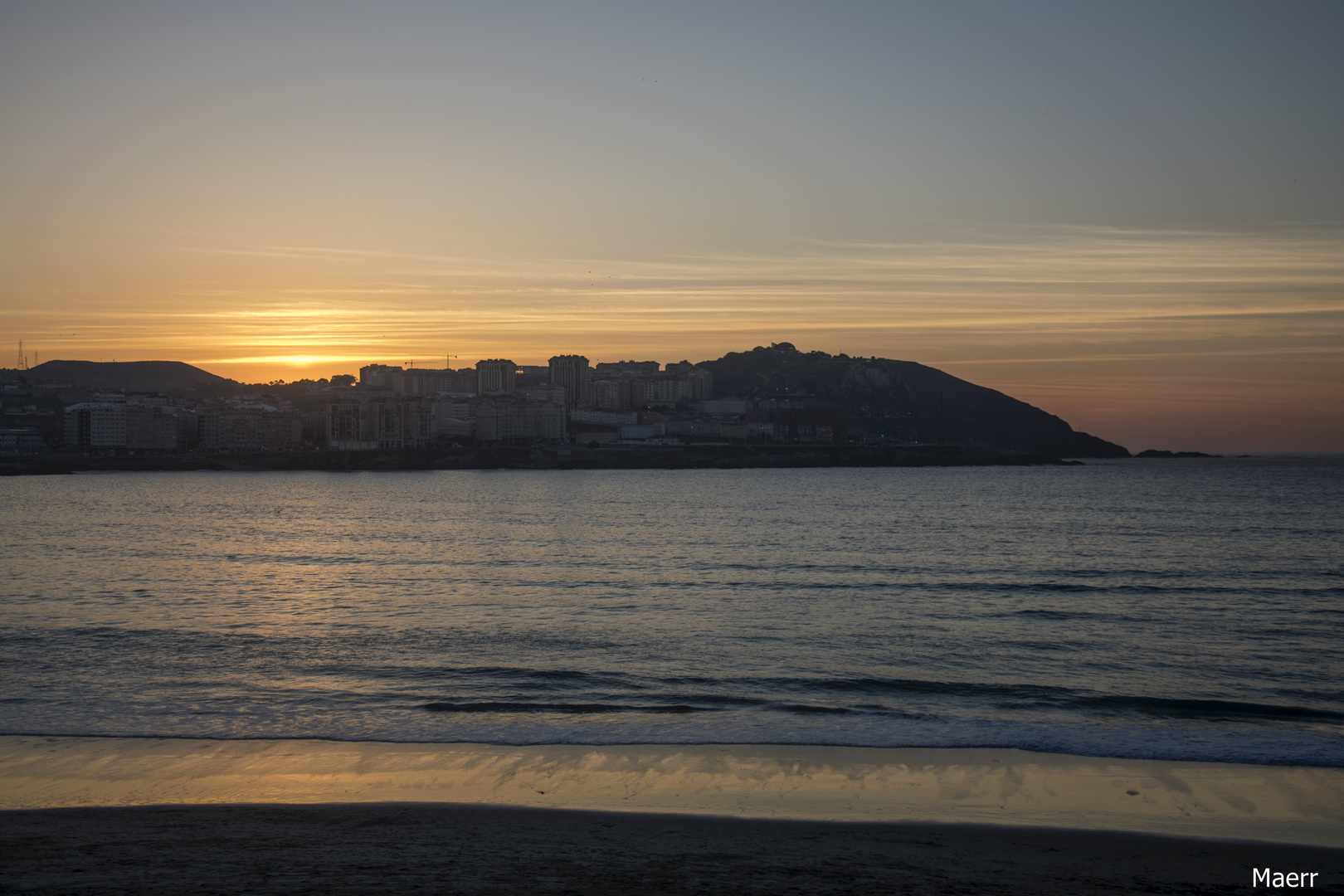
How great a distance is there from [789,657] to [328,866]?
8.73m

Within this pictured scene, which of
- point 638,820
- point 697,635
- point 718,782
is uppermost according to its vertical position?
point 638,820

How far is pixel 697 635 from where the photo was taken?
15547 mm

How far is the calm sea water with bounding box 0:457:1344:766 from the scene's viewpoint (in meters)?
10.5

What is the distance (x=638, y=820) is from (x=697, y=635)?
822 centimetres

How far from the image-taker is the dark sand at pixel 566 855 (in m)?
5.93

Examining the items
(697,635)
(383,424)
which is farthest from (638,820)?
(383,424)

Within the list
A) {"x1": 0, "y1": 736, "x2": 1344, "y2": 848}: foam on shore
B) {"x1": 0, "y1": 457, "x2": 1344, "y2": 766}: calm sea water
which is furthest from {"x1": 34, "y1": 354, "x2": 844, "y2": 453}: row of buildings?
{"x1": 0, "y1": 736, "x2": 1344, "y2": 848}: foam on shore

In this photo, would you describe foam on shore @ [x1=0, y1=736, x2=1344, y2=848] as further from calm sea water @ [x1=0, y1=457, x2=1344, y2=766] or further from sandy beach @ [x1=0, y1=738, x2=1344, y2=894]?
calm sea water @ [x1=0, y1=457, x2=1344, y2=766]

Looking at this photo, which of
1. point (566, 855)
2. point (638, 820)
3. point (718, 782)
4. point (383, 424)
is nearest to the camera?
point (566, 855)

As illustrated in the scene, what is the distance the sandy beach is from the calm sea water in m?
0.74

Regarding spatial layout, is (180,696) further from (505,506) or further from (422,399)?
(422,399)

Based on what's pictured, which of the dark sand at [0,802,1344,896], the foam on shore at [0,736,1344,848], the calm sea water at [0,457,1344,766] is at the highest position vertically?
the dark sand at [0,802,1344,896]

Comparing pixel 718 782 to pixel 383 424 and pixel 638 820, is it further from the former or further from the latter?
pixel 383 424

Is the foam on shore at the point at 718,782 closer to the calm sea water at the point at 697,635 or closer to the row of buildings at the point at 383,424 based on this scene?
the calm sea water at the point at 697,635
